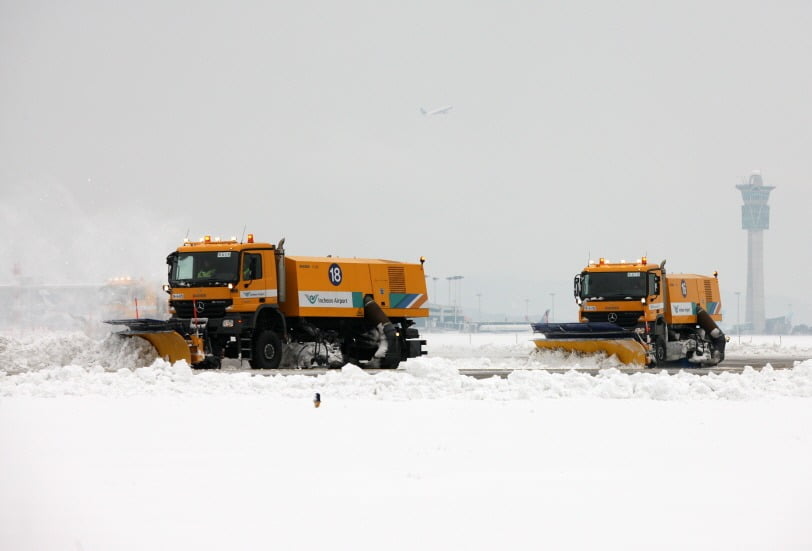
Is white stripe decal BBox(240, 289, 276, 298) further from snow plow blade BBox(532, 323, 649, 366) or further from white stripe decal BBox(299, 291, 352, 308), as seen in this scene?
snow plow blade BBox(532, 323, 649, 366)

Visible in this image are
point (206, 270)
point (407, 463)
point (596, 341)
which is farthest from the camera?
point (596, 341)

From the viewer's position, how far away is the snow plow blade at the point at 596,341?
94.3 ft

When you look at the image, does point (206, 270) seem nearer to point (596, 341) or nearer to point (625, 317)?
point (596, 341)

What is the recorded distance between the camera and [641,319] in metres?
31.2

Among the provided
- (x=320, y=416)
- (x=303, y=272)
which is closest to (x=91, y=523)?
(x=320, y=416)

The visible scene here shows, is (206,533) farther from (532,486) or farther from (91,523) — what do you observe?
(532,486)

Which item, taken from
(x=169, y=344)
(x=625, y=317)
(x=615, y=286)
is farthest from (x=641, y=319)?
(x=169, y=344)

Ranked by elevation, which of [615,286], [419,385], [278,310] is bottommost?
[419,385]

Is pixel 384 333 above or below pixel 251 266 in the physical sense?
below

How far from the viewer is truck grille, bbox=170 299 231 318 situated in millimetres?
26266

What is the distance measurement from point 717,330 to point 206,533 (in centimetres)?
3041

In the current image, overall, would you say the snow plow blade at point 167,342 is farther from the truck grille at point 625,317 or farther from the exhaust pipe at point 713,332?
the exhaust pipe at point 713,332

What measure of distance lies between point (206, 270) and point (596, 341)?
951 cm

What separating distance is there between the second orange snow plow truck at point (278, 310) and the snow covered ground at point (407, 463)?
6.99 meters
